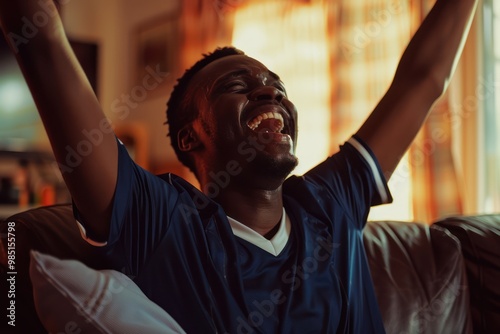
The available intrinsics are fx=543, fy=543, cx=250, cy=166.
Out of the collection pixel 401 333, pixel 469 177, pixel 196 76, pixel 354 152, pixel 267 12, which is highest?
pixel 267 12

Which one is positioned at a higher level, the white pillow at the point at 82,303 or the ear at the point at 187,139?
the ear at the point at 187,139

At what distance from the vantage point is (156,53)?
4.79 meters

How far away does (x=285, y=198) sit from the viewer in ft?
4.00

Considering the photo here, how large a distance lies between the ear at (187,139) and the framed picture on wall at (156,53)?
339cm

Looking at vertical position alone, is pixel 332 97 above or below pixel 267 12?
below

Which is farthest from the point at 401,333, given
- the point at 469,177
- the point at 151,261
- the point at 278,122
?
the point at 469,177

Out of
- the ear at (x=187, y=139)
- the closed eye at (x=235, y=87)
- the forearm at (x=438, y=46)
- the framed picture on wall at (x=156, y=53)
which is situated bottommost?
the ear at (x=187, y=139)

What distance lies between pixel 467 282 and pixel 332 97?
1803 millimetres

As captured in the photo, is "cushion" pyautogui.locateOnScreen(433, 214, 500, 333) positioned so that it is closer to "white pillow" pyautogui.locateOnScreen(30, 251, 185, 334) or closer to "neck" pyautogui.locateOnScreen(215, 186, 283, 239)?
"neck" pyautogui.locateOnScreen(215, 186, 283, 239)

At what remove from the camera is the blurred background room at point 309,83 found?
2.61m

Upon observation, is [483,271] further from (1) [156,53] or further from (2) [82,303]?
(1) [156,53]

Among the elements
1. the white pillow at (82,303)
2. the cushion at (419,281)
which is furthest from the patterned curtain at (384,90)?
the white pillow at (82,303)

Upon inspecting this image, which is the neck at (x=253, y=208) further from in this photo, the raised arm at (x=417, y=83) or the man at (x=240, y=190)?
the raised arm at (x=417, y=83)

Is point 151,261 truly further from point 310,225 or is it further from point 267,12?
point 267,12
